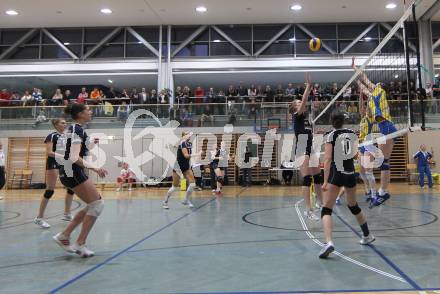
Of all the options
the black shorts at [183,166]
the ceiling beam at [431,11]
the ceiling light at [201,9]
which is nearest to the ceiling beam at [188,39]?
the ceiling light at [201,9]

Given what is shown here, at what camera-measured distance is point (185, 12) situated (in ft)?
71.9

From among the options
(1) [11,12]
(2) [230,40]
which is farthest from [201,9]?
(1) [11,12]

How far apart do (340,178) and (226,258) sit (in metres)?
1.83

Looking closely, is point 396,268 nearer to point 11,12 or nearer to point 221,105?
point 221,105

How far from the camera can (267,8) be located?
21.4m

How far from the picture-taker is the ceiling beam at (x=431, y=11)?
19.7 meters

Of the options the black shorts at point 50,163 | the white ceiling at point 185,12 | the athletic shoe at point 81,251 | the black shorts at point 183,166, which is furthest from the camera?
the white ceiling at point 185,12

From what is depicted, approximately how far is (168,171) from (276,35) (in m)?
11.6

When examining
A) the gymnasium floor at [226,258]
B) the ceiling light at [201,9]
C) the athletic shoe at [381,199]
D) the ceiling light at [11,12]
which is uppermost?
the ceiling light at [201,9]

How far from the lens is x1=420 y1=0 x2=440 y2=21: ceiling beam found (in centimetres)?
1968

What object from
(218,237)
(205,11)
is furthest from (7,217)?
(205,11)

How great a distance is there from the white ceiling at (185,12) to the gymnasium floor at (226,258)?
16.4 m

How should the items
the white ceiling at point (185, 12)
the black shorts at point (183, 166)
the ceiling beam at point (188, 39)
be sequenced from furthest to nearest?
the ceiling beam at point (188, 39) < the white ceiling at point (185, 12) < the black shorts at point (183, 166)

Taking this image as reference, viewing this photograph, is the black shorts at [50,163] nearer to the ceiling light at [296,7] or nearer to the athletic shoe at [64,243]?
the athletic shoe at [64,243]
